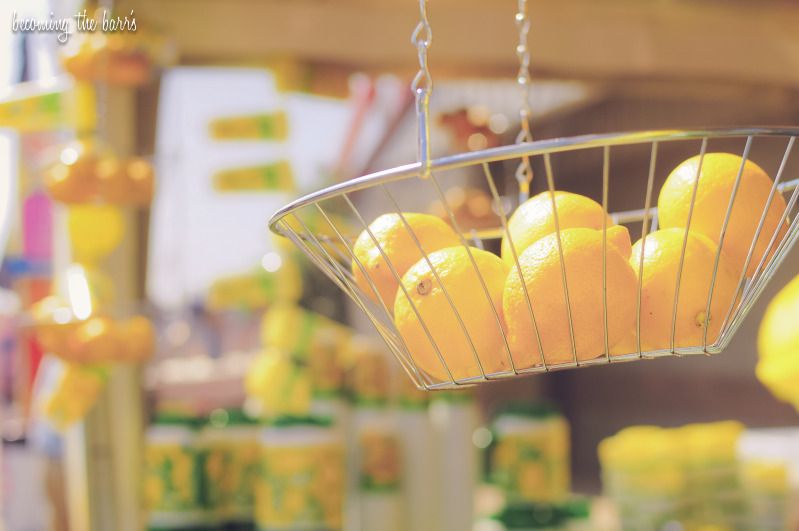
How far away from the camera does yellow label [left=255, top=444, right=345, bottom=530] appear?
52.5 inches

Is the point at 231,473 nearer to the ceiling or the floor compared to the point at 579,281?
nearer to the floor

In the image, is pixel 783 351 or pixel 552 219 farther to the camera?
pixel 783 351

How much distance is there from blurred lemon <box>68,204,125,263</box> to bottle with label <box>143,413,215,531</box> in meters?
0.32

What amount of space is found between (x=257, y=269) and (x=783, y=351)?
3.52ft

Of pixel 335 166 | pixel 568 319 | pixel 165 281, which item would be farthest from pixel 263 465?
pixel 335 166

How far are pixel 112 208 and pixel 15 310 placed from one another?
21.9 inches

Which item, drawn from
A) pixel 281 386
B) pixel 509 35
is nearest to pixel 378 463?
pixel 281 386

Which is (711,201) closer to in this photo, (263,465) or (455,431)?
(263,465)

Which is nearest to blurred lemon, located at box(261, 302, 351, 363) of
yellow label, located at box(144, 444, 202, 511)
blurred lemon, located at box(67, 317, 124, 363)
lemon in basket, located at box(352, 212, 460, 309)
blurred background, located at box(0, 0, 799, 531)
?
blurred background, located at box(0, 0, 799, 531)

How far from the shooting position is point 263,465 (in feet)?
4.54

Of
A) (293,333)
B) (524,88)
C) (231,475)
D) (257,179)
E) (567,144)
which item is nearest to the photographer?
(567,144)

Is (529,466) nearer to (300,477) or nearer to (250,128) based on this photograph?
(300,477)

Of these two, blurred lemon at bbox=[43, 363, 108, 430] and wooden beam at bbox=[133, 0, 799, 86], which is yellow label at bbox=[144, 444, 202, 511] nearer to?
blurred lemon at bbox=[43, 363, 108, 430]

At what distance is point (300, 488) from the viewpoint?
1334mm
